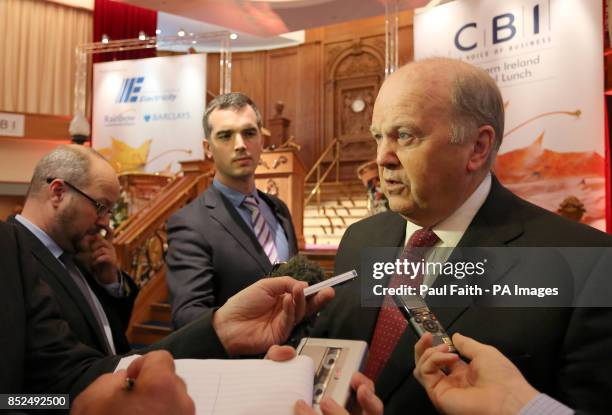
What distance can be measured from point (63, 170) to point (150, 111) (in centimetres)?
699

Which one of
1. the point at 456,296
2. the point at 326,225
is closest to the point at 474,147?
the point at 456,296

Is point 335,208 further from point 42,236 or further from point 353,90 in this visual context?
point 42,236

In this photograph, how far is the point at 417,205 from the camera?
115cm

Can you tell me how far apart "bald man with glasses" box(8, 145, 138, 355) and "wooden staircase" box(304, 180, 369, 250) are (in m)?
5.02

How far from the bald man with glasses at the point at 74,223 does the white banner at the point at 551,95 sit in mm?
3090

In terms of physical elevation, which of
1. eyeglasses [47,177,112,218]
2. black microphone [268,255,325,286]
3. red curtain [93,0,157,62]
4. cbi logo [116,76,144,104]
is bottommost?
black microphone [268,255,325,286]

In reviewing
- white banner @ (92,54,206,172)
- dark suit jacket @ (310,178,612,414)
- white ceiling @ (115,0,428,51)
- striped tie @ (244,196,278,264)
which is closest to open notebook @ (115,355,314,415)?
dark suit jacket @ (310,178,612,414)

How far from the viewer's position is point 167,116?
848cm

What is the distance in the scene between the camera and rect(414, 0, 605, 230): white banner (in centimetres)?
377

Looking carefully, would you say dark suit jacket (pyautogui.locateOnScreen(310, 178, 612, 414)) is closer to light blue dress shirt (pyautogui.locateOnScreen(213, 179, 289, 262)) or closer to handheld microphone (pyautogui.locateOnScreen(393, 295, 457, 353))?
handheld microphone (pyautogui.locateOnScreen(393, 295, 457, 353))

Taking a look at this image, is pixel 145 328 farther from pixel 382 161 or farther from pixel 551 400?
pixel 551 400

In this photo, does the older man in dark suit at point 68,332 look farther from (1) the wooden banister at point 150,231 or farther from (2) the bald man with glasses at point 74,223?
(1) the wooden banister at point 150,231

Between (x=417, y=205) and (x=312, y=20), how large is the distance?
7.59 meters

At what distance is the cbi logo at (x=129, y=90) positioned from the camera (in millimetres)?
8625
